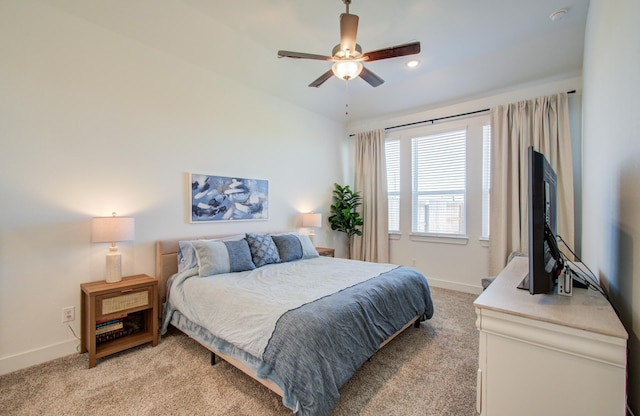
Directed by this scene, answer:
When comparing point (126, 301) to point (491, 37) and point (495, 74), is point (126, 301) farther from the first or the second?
point (495, 74)

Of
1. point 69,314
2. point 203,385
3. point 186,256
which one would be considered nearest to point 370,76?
point 186,256

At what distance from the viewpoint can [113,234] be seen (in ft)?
7.92

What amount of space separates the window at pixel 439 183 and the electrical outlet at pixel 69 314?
14.9ft

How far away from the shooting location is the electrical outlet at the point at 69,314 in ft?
7.99

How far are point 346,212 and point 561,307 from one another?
3.93 m

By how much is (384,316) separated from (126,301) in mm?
2276

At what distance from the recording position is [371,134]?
5203 millimetres

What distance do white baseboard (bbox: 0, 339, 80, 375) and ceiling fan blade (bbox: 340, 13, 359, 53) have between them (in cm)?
351

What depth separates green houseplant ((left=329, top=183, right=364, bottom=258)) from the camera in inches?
200

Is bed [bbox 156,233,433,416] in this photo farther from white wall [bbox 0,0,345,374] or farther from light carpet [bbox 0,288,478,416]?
white wall [bbox 0,0,345,374]

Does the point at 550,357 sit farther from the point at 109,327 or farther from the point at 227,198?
the point at 227,198

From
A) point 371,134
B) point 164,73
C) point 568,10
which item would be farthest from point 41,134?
point 568,10

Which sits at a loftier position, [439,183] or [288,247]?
[439,183]

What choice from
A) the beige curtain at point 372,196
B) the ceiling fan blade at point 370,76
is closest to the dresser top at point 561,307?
the ceiling fan blade at point 370,76
